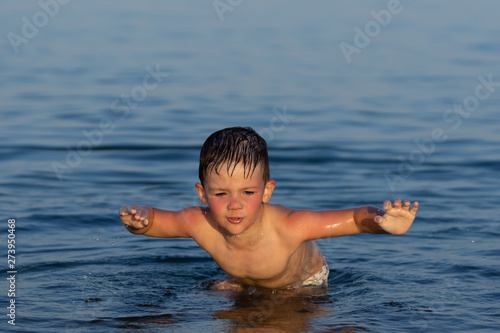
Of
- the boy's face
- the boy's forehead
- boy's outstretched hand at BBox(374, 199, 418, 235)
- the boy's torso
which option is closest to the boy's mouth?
the boy's face

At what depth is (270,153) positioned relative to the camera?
1037cm

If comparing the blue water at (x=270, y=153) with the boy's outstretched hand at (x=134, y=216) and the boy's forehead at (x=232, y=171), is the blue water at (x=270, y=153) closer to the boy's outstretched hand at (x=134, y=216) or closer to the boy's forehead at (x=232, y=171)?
the boy's outstretched hand at (x=134, y=216)

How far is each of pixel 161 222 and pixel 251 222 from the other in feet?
2.41

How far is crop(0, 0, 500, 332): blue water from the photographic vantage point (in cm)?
559

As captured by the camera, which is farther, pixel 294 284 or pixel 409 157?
pixel 409 157

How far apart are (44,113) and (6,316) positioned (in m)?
7.47

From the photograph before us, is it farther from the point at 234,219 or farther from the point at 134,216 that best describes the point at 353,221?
the point at 134,216

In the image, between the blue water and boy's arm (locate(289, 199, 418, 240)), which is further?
the blue water

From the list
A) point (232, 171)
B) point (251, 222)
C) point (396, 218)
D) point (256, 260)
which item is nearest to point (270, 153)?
point (256, 260)

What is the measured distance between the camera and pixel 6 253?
21.8ft

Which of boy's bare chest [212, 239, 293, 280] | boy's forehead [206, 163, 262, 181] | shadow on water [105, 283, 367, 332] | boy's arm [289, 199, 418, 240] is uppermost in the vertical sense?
boy's forehead [206, 163, 262, 181]

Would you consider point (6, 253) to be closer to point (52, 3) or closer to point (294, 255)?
point (294, 255)

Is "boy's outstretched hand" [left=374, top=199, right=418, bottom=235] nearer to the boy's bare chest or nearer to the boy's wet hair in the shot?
the boy's wet hair

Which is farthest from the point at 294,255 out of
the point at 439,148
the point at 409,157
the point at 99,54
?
the point at 99,54
